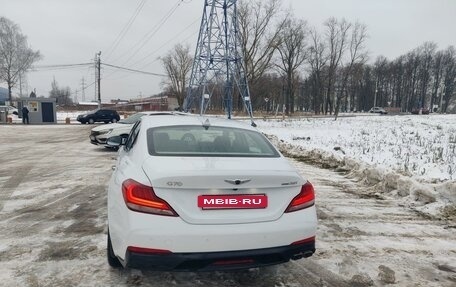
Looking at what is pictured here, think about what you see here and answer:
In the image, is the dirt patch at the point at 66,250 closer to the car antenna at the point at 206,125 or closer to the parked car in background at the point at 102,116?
the car antenna at the point at 206,125

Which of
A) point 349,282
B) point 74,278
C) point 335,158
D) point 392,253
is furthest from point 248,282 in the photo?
point 335,158

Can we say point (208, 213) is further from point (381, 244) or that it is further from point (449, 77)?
point (449, 77)

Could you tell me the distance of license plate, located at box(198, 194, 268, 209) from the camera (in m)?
2.83

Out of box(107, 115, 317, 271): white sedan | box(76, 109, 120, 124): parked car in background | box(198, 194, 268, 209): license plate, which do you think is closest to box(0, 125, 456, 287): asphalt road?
box(107, 115, 317, 271): white sedan

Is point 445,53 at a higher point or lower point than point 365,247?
higher

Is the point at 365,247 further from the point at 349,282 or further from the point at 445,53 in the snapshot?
the point at 445,53

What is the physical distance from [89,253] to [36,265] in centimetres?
53

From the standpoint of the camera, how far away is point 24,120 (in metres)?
32.6

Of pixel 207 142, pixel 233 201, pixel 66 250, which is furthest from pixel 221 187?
pixel 66 250

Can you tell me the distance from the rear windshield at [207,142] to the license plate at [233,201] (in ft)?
1.97

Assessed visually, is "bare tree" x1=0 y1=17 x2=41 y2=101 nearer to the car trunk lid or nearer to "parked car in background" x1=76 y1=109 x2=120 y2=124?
"parked car in background" x1=76 y1=109 x2=120 y2=124

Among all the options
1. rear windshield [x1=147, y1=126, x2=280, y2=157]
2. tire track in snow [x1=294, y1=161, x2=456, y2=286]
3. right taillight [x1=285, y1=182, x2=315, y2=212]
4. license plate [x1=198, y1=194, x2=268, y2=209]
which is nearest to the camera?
license plate [x1=198, y1=194, x2=268, y2=209]

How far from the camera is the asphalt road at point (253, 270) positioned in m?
3.50

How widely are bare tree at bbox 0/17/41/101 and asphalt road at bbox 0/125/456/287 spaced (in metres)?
57.0
